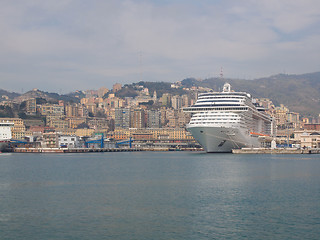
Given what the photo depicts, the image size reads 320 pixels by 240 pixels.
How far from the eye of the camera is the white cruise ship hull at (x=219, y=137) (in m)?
62.8

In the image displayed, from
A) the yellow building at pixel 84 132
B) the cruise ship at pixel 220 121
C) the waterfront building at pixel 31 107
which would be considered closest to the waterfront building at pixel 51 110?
the waterfront building at pixel 31 107

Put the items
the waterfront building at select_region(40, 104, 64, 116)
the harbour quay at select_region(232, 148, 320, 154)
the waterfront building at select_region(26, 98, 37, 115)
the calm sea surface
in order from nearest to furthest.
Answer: the calm sea surface → the harbour quay at select_region(232, 148, 320, 154) → the waterfront building at select_region(40, 104, 64, 116) → the waterfront building at select_region(26, 98, 37, 115)

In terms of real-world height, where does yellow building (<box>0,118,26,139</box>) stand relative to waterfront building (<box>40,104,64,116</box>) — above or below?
below

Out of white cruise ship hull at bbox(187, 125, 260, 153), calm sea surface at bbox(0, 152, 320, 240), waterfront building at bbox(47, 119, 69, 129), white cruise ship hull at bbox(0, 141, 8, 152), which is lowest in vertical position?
calm sea surface at bbox(0, 152, 320, 240)

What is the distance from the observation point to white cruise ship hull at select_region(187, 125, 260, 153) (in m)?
62.8

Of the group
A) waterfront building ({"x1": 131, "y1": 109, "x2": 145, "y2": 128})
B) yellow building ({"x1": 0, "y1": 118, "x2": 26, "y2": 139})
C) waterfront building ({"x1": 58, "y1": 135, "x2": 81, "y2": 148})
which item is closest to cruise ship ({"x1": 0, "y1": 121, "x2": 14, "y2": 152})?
waterfront building ({"x1": 58, "y1": 135, "x2": 81, "y2": 148})

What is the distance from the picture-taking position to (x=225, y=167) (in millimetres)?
44688

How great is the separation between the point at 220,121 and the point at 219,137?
2.48 metres

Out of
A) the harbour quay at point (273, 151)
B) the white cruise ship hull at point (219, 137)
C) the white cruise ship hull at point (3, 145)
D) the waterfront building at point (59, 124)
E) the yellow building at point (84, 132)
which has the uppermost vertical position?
→ the waterfront building at point (59, 124)

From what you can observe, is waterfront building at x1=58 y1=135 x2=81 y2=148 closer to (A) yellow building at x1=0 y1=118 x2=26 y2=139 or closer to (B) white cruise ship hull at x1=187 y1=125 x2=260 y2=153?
(A) yellow building at x1=0 y1=118 x2=26 y2=139

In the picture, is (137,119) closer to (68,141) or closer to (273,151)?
(68,141)

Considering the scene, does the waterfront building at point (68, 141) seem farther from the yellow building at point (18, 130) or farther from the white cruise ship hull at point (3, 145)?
the yellow building at point (18, 130)

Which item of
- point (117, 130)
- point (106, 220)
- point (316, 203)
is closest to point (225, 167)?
point (316, 203)

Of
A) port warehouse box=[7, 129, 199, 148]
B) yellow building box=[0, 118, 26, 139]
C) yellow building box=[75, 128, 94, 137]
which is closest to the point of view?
port warehouse box=[7, 129, 199, 148]
